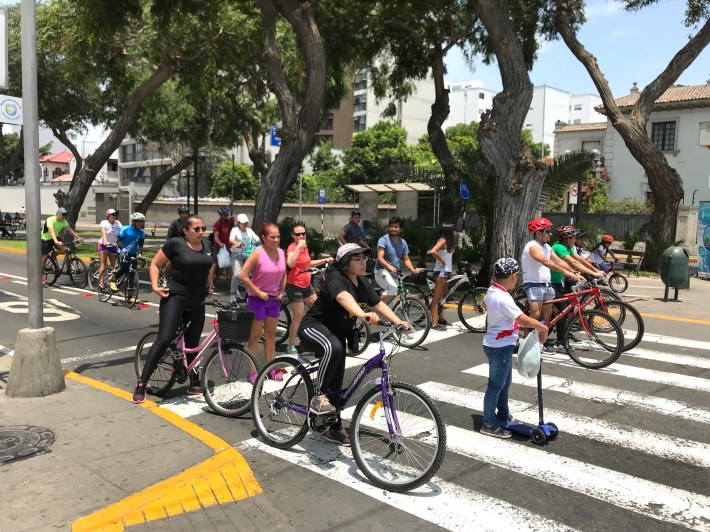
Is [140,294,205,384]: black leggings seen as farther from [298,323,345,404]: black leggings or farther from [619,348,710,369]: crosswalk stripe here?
[619,348,710,369]: crosswalk stripe

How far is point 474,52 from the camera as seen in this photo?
2450 centimetres

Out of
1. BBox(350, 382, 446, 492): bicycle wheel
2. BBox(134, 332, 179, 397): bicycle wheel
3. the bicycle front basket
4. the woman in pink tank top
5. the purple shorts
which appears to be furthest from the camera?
the purple shorts

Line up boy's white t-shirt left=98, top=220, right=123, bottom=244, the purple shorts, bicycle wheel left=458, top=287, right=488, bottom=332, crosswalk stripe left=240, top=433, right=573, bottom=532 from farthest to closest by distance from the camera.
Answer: boy's white t-shirt left=98, top=220, right=123, bottom=244
bicycle wheel left=458, top=287, right=488, bottom=332
the purple shorts
crosswalk stripe left=240, top=433, right=573, bottom=532

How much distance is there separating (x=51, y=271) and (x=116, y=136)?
1042cm

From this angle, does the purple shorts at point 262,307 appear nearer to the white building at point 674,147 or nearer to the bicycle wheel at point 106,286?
the bicycle wheel at point 106,286

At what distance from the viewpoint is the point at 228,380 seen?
6.15 metres

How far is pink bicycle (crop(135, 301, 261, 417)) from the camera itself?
19.5 feet

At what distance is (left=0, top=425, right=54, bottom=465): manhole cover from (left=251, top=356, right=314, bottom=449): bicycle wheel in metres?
1.70

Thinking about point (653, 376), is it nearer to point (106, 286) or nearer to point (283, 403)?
point (283, 403)

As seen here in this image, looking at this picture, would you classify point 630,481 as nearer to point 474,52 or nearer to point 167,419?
point 167,419

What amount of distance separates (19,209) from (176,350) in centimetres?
6359

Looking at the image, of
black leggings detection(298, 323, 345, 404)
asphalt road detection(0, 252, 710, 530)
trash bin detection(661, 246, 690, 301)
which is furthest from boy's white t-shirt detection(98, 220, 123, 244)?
trash bin detection(661, 246, 690, 301)

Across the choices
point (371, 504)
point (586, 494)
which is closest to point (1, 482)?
point (371, 504)

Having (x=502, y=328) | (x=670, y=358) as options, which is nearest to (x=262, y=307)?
(x=502, y=328)
